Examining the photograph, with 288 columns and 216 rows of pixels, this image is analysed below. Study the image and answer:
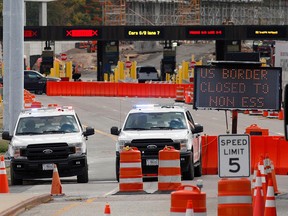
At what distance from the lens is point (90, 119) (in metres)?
51.9

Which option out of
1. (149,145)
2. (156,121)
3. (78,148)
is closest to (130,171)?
(149,145)

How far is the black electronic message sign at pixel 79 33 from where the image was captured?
7956 centimetres

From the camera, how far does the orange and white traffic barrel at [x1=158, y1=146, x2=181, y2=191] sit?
74.9ft

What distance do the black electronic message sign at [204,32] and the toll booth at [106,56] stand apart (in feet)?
19.1

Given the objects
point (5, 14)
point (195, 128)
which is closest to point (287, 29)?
point (5, 14)

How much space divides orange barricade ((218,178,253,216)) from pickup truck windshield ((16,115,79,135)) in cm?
1140

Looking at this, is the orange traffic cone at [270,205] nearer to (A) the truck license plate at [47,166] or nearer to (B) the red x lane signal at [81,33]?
(A) the truck license plate at [47,166]

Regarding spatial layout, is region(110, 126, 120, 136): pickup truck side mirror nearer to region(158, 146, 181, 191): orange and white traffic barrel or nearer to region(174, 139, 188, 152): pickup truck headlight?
region(174, 139, 188, 152): pickup truck headlight

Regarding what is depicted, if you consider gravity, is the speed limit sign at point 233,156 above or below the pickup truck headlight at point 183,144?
above

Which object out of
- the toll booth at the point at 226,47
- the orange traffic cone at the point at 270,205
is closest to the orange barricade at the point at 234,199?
the orange traffic cone at the point at 270,205

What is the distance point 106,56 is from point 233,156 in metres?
67.7

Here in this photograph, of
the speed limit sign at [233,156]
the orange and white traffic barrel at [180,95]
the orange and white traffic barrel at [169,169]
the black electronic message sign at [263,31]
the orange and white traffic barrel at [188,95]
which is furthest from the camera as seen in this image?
the black electronic message sign at [263,31]

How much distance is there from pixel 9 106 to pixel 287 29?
49.2 meters

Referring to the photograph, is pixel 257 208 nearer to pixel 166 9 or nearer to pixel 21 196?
pixel 21 196
